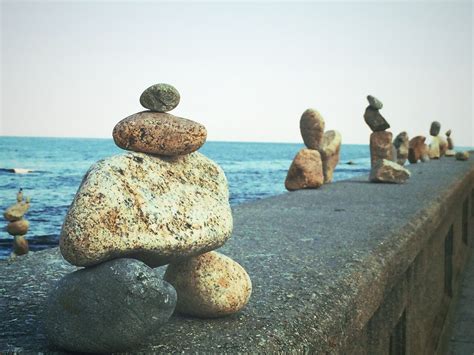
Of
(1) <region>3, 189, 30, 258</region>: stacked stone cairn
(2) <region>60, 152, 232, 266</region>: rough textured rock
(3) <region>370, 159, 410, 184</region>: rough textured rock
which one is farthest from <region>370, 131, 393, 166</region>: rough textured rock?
(2) <region>60, 152, 232, 266</region>: rough textured rock

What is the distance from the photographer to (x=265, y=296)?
10.2 ft

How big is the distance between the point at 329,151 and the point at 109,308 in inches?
353

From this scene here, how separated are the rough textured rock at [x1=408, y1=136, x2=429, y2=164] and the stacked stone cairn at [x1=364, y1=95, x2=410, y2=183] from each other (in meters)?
6.75

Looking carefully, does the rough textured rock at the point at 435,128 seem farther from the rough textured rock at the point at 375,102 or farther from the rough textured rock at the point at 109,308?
the rough textured rock at the point at 109,308

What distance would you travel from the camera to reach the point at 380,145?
11578mm

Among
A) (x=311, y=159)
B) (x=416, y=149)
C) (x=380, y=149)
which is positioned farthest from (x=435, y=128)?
(x=311, y=159)

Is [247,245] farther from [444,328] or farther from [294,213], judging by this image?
[444,328]

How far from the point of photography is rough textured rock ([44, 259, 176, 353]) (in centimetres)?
213

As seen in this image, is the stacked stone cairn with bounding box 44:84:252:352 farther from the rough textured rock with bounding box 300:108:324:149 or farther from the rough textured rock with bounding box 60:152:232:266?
the rough textured rock with bounding box 300:108:324:149

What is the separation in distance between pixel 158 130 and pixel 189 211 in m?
0.39

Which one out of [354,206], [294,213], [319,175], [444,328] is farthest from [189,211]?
[319,175]

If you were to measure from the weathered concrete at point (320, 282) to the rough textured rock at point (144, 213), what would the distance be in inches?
16.3

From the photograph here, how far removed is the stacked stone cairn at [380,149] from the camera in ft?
34.2

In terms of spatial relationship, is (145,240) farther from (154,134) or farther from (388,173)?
(388,173)
